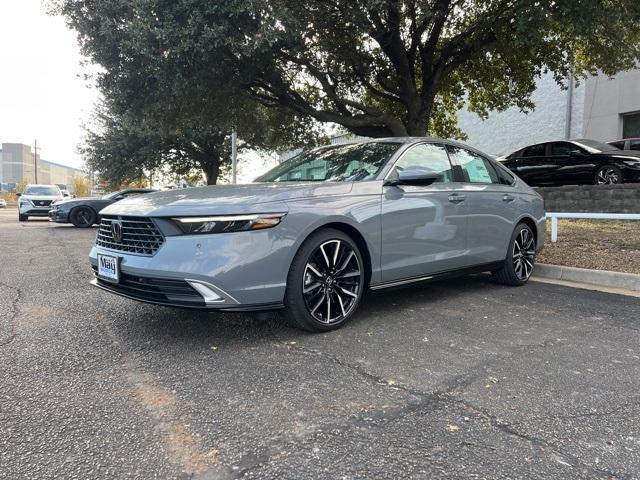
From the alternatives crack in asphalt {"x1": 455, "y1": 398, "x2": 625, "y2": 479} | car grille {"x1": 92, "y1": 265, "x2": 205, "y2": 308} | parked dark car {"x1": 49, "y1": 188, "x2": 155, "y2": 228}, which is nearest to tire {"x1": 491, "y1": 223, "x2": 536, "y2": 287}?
crack in asphalt {"x1": 455, "y1": 398, "x2": 625, "y2": 479}

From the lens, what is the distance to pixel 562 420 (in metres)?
2.37

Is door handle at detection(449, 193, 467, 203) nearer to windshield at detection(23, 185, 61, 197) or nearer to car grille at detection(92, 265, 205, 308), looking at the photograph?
car grille at detection(92, 265, 205, 308)

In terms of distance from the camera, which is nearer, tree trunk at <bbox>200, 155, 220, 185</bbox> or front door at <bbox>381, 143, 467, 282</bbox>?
front door at <bbox>381, 143, 467, 282</bbox>

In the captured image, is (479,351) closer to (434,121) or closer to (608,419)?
(608,419)

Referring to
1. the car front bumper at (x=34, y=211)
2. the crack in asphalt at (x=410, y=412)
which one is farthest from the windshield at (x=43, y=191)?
the crack in asphalt at (x=410, y=412)

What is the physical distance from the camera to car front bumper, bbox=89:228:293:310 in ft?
10.2

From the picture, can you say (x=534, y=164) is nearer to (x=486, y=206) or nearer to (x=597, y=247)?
(x=597, y=247)

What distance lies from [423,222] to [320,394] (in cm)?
215

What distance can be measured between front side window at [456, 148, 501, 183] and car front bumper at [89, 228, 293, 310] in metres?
2.48

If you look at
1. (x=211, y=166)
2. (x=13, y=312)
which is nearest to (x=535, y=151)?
(x=13, y=312)

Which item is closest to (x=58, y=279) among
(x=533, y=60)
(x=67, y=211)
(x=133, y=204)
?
(x=133, y=204)

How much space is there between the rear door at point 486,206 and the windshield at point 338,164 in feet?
3.24

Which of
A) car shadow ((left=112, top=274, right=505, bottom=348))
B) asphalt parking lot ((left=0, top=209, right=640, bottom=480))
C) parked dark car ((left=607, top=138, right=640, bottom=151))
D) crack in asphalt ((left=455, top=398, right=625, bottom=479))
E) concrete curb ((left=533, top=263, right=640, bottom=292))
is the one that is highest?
parked dark car ((left=607, top=138, right=640, bottom=151))

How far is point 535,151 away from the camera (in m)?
13.4
